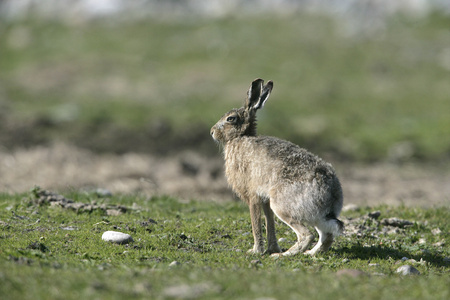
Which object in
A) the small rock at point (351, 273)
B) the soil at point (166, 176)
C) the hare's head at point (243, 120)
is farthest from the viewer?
the soil at point (166, 176)

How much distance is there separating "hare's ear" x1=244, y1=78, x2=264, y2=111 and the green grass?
2.53 metres

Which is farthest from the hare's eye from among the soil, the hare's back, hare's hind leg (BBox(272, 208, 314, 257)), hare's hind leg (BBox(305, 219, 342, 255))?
the soil

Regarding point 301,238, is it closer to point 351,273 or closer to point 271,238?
point 271,238

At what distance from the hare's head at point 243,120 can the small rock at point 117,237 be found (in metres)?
2.68

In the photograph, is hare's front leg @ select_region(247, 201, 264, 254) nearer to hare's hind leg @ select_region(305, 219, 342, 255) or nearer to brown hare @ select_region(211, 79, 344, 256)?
brown hare @ select_region(211, 79, 344, 256)

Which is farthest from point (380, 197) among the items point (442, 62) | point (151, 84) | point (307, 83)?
point (442, 62)

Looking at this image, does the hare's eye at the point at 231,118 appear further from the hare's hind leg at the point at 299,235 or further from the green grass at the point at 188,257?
the hare's hind leg at the point at 299,235

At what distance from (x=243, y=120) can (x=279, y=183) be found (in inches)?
78.2

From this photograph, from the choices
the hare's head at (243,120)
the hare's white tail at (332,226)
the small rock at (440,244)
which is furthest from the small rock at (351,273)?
the hare's head at (243,120)

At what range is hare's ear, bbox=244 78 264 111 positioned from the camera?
1087 centimetres

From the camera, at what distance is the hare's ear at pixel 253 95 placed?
428 inches

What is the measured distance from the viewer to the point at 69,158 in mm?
21141

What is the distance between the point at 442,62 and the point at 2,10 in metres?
41.8

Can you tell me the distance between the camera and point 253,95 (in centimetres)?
1109
